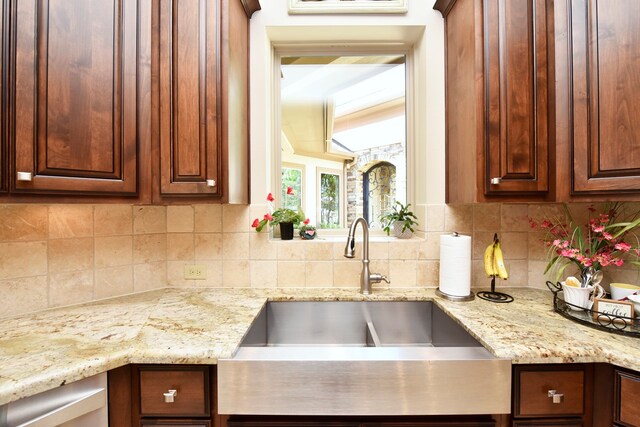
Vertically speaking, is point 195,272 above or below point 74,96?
below

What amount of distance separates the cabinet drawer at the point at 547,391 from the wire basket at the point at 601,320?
0.24 m

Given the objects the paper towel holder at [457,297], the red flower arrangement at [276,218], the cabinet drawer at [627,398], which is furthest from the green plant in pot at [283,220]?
the cabinet drawer at [627,398]

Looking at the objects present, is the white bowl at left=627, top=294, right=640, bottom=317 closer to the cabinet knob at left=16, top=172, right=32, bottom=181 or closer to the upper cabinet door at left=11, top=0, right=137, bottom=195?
the upper cabinet door at left=11, top=0, right=137, bottom=195

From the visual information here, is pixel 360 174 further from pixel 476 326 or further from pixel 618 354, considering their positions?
pixel 618 354

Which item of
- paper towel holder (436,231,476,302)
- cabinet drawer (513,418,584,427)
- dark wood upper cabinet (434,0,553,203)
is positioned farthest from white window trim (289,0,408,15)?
cabinet drawer (513,418,584,427)

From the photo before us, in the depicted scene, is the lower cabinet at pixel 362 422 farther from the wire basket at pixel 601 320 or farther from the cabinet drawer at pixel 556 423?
the wire basket at pixel 601 320

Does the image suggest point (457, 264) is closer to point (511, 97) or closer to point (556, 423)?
point (556, 423)

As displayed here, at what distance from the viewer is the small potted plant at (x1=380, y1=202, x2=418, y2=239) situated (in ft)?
4.99

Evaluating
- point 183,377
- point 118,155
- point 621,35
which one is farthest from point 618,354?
point 118,155

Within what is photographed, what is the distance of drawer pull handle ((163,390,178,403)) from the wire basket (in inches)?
57.0

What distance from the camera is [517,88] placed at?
1.12m

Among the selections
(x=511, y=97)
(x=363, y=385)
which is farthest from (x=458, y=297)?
(x=511, y=97)

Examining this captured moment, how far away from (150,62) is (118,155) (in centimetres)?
40

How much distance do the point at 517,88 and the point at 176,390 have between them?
1.71m
